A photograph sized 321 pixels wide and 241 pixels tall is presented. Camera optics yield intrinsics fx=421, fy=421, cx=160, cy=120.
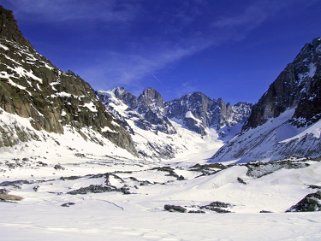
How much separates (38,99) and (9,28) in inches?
1428

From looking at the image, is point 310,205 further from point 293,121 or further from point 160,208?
point 293,121

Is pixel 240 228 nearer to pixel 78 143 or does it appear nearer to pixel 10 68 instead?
pixel 78 143

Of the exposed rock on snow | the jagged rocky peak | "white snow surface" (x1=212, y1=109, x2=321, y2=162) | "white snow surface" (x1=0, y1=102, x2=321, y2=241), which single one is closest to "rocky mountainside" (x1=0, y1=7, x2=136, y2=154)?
"white snow surface" (x1=0, y1=102, x2=321, y2=241)

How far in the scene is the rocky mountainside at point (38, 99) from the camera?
295ft

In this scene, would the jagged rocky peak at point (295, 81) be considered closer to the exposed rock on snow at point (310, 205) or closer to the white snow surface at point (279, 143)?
the white snow surface at point (279, 143)

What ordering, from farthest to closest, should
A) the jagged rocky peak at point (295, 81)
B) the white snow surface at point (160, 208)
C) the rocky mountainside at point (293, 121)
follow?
1. the jagged rocky peak at point (295, 81)
2. the rocky mountainside at point (293, 121)
3. the white snow surface at point (160, 208)

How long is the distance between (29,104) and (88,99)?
1519 inches

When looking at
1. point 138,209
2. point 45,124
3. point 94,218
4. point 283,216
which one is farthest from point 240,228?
point 45,124

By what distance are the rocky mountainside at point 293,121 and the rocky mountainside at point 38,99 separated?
46.0 metres

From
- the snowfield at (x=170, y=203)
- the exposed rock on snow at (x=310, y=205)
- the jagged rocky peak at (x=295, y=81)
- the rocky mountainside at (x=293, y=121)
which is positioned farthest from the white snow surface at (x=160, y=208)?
the jagged rocky peak at (x=295, y=81)

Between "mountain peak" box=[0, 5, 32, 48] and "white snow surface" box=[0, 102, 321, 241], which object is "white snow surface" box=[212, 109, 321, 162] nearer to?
"white snow surface" box=[0, 102, 321, 241]

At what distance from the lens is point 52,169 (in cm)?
5841

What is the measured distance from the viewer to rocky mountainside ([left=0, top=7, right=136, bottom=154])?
90.0 meters

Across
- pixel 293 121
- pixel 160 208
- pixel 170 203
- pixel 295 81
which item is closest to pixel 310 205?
pixel 160 208
